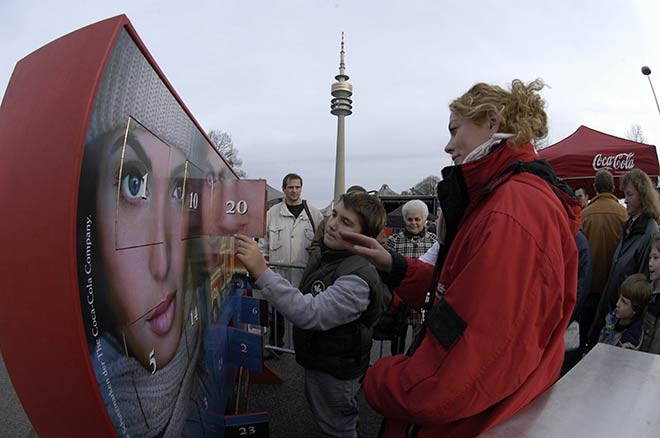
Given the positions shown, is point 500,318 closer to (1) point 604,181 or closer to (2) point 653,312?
(2) point 653,312

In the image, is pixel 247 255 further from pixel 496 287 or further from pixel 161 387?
pixel 496 287

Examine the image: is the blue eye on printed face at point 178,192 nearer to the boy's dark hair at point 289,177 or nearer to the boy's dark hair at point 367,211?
the boy's dark hair at point 367,211

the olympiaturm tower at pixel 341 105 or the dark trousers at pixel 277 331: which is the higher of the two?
the olympiaturm tower at pixel 341 105

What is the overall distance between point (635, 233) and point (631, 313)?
97cm

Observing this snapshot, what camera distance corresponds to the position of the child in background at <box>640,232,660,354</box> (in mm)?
2752

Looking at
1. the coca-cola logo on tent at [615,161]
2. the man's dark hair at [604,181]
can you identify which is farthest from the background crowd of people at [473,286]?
the coca-cola logo on tent at [615,161]

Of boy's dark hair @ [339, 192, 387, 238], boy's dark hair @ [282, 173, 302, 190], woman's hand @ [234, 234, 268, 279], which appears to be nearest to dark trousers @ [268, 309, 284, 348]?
boy's dark hair @ [282, 173, 302, 190]

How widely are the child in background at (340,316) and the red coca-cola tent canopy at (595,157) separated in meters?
4.40

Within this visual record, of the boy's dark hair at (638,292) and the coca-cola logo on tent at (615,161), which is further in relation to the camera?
the coca-cola logo on tent at (615,161)

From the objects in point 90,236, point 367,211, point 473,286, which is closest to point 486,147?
point 473,286

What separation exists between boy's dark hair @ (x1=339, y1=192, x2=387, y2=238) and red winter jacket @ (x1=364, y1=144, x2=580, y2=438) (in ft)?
Result: 3.35

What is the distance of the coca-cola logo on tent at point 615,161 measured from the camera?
576cm

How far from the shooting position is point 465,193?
1.29 metres

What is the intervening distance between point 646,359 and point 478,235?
80 centimetres
